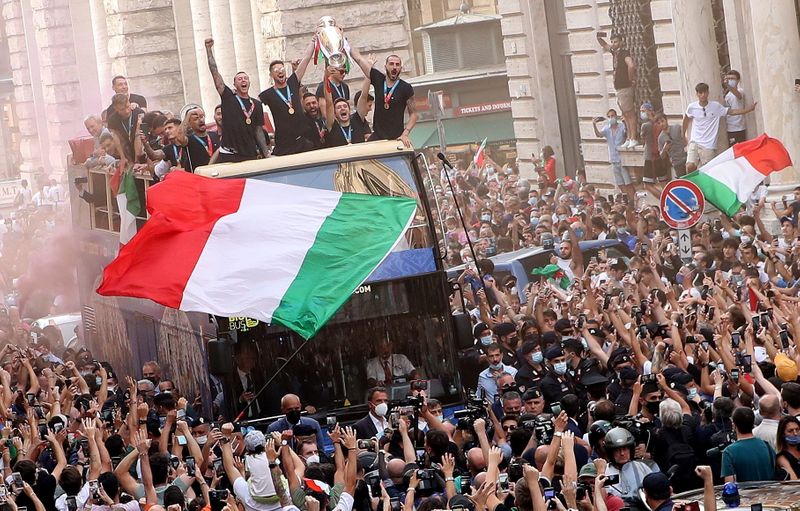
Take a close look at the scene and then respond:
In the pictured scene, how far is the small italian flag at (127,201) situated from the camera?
19844 millimetres

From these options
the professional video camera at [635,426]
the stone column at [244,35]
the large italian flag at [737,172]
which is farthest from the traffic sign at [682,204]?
the stone column at [244,35]

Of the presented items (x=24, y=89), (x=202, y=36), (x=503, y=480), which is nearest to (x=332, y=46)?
(x=503, y=480)

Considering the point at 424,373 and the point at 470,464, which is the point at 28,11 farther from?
the point at 470,464

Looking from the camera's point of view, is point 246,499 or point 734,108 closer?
point 246,499

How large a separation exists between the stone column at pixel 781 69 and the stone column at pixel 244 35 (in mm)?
19697

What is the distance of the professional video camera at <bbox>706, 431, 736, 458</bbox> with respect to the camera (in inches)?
440

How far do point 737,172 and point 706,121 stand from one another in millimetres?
6100

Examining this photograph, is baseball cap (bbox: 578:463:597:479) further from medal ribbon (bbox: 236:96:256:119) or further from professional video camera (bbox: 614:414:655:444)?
medal ribbon (bbox: 236:96:256:119)

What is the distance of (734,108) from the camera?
82.3 ft

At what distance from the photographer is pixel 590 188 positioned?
2802 centimetres

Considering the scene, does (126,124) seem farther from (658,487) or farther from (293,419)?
(658,487)

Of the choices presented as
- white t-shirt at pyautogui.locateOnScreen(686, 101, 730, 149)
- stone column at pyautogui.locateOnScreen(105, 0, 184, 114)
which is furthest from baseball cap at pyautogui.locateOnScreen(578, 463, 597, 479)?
stone column at pyautogui.locateOnScreen(105, 0, 184, 114)

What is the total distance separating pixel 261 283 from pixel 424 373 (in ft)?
A: 6.49

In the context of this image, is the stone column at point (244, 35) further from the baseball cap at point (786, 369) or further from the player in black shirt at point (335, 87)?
the baseball cap at point (786, 369)
